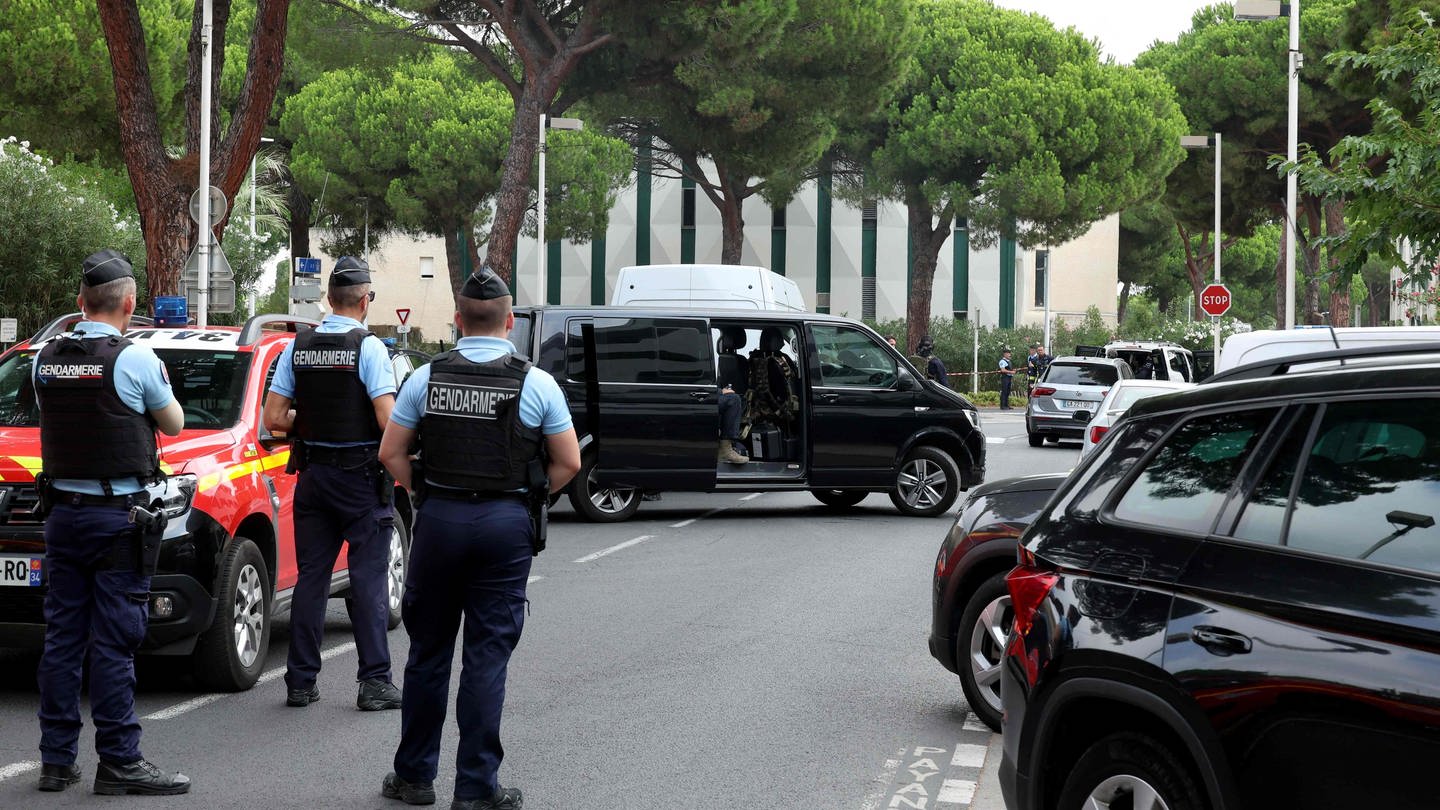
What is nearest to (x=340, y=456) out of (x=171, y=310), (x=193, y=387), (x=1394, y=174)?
(x=193, y=387)

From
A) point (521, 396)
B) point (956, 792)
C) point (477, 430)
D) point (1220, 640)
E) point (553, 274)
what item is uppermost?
point (553, 274)

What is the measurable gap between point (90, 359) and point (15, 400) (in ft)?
8.56

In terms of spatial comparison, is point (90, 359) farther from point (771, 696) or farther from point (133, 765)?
point (771, 696)

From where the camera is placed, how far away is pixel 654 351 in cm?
1573

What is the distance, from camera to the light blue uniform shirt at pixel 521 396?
562 cm

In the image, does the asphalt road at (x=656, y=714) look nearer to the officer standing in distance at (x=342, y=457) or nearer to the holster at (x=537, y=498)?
the officer standing in distance at (x=342, y=457)

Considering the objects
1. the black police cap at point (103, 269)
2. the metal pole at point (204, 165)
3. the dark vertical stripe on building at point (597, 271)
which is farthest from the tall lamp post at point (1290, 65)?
the dark vertical stripe on building at point (597, 271)

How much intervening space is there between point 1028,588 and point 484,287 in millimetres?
2214

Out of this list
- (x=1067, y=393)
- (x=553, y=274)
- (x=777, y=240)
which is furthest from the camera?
(x=553, y=274)

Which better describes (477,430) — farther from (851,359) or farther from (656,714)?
(851,359)

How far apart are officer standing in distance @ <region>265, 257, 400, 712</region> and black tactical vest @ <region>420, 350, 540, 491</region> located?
190 cm

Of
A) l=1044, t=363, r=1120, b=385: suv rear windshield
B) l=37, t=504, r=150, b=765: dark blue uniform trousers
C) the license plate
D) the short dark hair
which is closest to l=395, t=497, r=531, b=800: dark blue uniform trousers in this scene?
the short dark hair

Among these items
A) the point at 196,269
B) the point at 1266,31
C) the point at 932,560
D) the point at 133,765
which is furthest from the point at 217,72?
the point at 1266,31

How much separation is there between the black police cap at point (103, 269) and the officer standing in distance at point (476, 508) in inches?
51.1
